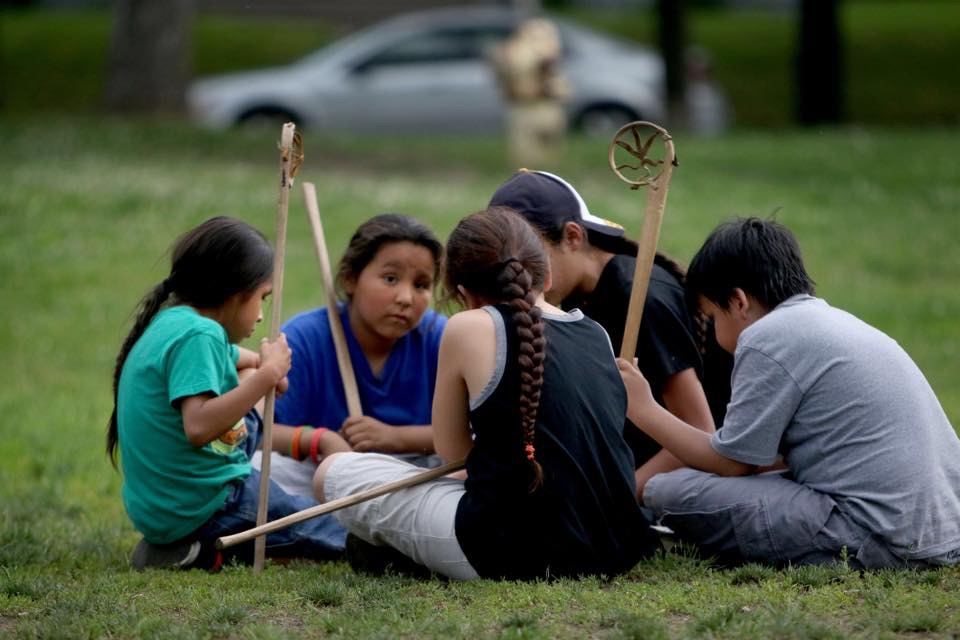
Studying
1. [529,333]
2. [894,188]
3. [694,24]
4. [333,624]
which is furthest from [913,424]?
[694,24]

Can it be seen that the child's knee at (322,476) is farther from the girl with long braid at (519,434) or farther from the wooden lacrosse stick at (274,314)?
the girl with long braid at (519,434)

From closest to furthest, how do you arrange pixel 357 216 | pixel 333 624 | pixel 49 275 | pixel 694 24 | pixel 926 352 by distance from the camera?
pixel 333 624, pixel 926 352, pixel 49 275, pixel 357 216, pixel 694 24

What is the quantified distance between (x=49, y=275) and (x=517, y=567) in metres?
6.98

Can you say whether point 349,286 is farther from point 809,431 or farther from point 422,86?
point 422,86

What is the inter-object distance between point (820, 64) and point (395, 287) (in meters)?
16.8

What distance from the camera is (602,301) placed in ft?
15.8

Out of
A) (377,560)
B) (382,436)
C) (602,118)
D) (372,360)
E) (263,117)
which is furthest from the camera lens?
(602,118)

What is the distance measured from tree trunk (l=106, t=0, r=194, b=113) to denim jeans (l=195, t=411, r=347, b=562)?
1259 cm

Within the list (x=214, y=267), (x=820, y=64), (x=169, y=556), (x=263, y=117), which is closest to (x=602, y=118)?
(x=820, y=64)

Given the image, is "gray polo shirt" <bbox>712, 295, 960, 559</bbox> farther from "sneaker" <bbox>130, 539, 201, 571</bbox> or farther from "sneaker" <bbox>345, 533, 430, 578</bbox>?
"sneaker" <bbox>130, 539, 201, 571</bbox>

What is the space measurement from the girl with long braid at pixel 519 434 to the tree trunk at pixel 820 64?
1737 centimetres

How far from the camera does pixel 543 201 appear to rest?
4.66 m

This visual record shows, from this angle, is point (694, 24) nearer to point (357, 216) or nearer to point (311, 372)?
point (357, 216)

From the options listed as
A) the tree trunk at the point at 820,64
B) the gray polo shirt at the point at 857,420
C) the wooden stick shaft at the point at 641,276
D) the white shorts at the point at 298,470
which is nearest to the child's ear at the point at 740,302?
the gray polo shirt at the point at 857,420
